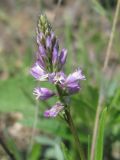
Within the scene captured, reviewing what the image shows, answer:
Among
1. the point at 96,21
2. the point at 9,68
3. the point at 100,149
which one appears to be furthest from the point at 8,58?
the point at 100,149

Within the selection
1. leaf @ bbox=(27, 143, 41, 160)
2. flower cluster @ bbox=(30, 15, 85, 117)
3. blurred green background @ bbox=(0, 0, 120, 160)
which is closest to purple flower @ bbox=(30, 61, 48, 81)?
flower cluster @ bbox=(30, 15, 85, 117)

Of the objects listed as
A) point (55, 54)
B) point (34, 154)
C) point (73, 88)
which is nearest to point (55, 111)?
point (73, 88)

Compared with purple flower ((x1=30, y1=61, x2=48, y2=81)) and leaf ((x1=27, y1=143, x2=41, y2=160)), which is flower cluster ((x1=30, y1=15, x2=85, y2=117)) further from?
leaf ((x1=27, y1=143, x2=41, y2=160))

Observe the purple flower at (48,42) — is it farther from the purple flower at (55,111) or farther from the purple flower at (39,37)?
the purple flower at (55,111)

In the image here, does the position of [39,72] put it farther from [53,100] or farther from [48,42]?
[53,100]

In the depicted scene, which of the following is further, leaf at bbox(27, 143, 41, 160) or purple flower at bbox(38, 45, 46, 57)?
leaf at bbox(27, 143, 41, 160)

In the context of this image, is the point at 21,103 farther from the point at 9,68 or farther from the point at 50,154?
the point at 9,68
